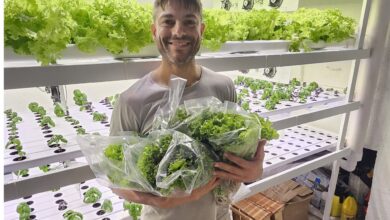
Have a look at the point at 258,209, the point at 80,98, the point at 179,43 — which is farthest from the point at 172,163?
the point at 258,209

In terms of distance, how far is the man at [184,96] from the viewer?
93 centimetres

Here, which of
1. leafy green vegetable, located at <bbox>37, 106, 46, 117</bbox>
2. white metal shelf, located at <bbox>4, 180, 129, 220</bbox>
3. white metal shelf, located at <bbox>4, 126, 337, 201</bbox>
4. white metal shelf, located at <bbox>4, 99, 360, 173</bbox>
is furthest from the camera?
leafy green vegetable, located at <bbox>37, 106, 46, 117</bbox>

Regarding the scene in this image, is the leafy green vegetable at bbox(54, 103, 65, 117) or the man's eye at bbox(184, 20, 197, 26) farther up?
the man's eye at bbox(184, 20, 197, 26)

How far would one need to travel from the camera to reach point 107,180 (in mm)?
913

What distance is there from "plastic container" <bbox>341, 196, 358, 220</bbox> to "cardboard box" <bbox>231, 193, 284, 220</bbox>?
0.81 metres

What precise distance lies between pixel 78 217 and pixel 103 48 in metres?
0.84

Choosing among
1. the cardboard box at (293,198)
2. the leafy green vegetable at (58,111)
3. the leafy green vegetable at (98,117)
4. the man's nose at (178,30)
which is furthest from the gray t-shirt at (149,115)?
the cardboard box at (293,198)

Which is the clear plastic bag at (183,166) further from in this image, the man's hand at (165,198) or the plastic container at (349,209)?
the plastic container at (349,209)

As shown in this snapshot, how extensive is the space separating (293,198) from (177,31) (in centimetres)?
218

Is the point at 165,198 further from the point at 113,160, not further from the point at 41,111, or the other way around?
the point at 41,111

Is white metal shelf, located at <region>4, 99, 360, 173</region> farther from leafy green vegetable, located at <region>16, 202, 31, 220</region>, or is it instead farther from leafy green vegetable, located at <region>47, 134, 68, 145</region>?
leafy green vegetable, located at <region>16, 202, 31, 220</region>

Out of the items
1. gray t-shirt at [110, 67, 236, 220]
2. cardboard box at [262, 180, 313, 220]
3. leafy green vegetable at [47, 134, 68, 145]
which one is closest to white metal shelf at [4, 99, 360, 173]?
leafy green vegetable at [47, 134, 68, 145]

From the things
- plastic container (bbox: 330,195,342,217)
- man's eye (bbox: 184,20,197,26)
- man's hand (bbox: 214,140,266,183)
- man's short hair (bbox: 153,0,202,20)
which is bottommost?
plastic container (bbox: 330,195,342,217)

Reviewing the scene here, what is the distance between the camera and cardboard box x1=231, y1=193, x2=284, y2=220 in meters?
2.35
